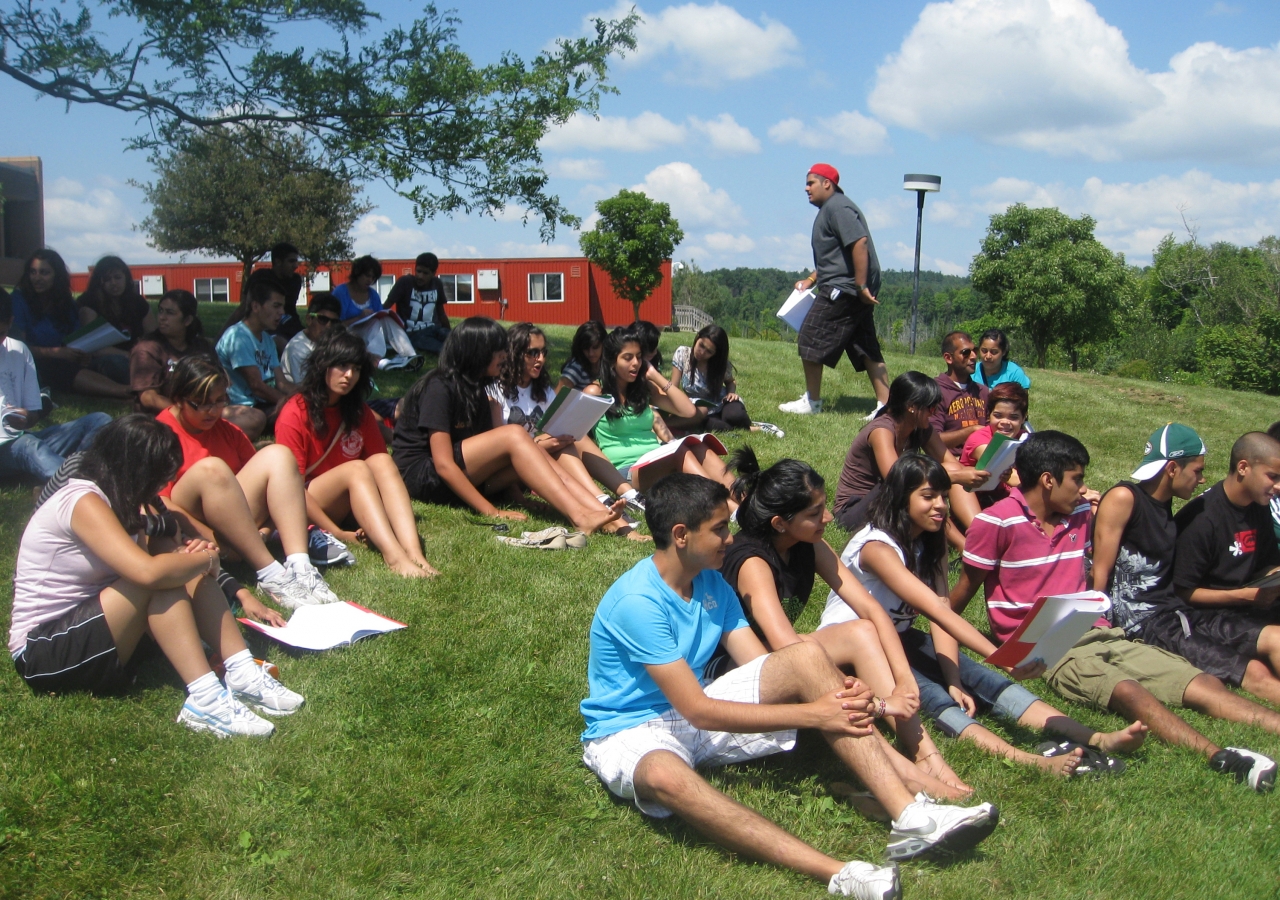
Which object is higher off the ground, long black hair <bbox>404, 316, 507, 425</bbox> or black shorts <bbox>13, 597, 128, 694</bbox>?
long black hair <bbox>404, 316, 507, 425</bbox>

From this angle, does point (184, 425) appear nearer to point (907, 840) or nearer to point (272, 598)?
point (272, 598)

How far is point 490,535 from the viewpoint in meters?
6.18

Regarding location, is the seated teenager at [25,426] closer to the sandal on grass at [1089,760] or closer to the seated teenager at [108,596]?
the seated teenager at [108,596]

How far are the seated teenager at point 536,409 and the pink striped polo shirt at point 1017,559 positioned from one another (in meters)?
2.78

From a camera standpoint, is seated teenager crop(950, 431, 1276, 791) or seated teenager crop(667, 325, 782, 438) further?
seated teenager crop(667, 325, 782, 438)

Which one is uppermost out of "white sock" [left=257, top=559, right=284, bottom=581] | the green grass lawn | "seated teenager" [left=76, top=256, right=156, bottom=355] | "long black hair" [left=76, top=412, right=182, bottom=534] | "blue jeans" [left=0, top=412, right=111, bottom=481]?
"seated teenager" [left=76, top=256, right=156, bottom=355]

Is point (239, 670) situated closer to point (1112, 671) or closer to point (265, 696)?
point (265, 696)

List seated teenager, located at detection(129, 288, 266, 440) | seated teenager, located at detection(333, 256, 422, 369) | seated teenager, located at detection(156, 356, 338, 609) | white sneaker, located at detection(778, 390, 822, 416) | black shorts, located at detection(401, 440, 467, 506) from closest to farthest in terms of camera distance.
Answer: seated teenager, located at detection(156, 356, 338, 609) → seated teenager, located at detection(129, 288, 266, 440) → black shorts, located at detection(401, 440, 467, 506) → seated teenager, located at detection(333, 256, 422, 369) → white sneaker, located at detection(778, 390, 822, 416)

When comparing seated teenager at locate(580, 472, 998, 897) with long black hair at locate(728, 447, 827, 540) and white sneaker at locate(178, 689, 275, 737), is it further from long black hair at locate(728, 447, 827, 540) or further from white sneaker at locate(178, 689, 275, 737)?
white sneaker at locate(178, 689, 275, 737)

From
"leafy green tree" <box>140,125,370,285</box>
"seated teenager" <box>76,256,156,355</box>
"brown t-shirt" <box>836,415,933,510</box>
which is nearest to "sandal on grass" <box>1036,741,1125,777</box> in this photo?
"brown t-shirt" <box>836,415,933,510</box>

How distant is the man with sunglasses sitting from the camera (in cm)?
786

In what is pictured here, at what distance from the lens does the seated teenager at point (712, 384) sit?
945 centimetres

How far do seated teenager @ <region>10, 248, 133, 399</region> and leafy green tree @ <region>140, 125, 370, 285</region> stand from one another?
20.3 m

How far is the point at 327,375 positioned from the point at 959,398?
505 cm
